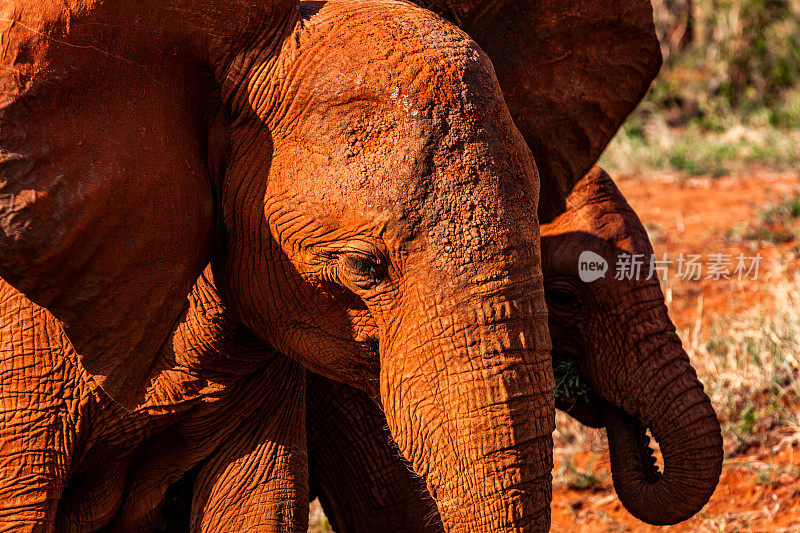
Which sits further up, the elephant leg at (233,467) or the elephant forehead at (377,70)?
the elephant forehead at (377,70)

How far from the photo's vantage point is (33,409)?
2.96 m

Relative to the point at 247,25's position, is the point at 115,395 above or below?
below

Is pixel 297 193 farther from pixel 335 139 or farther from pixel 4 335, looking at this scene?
pixel 4 335

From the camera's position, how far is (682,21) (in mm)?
11609

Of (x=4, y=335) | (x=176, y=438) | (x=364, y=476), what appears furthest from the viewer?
(x=364, y=476)

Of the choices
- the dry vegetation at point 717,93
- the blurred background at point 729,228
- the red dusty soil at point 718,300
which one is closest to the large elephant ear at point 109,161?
the blurred background at point 729,228

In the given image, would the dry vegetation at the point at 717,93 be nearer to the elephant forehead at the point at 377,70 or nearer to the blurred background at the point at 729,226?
the blurred background at the point at 729,226

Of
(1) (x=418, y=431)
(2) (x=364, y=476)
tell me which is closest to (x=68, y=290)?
(1) (x=418, y=431)

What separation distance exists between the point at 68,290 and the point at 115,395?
0.31 m

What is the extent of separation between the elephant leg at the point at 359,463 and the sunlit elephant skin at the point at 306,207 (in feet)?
3.14

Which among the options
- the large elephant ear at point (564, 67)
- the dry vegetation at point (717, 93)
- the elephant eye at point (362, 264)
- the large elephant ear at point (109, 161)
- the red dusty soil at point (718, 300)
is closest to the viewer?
the large elephant ear at point (109, 161)

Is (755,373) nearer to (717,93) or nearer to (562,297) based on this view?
(562,297)

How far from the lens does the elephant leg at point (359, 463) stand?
375 cm

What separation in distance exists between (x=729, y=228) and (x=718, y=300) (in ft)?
3.09
